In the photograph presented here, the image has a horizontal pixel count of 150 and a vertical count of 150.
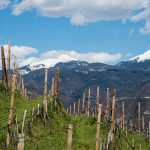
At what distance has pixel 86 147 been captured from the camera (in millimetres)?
37844

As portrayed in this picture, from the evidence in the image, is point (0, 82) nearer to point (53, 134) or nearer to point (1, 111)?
point (1, 111)

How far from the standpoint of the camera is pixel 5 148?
28.5 metres

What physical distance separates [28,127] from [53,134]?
10.8 feet

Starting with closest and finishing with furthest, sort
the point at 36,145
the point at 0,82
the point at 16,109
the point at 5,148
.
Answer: the point at 5,148 < the point at 36,145 < the point at 16,109 < the point at 0,82

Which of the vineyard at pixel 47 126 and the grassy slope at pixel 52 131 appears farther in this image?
the grassy slope at pixel 52 131

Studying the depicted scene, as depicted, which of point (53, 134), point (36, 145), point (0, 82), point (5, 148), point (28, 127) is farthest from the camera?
point (0, 82)

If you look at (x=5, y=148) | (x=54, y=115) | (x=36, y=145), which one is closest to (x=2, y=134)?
(x=36, y=145)

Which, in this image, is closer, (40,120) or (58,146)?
(58,146)

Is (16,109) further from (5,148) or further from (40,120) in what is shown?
(5,148)

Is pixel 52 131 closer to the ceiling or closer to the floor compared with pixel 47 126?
closer to the floor

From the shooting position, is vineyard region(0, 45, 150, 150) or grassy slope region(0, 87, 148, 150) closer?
vineyard region(0, 45, 150, 150)

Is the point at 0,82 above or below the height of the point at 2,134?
above

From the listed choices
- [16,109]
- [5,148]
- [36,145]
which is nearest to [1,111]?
[16,109]

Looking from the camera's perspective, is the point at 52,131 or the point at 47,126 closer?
the point at 52,131
